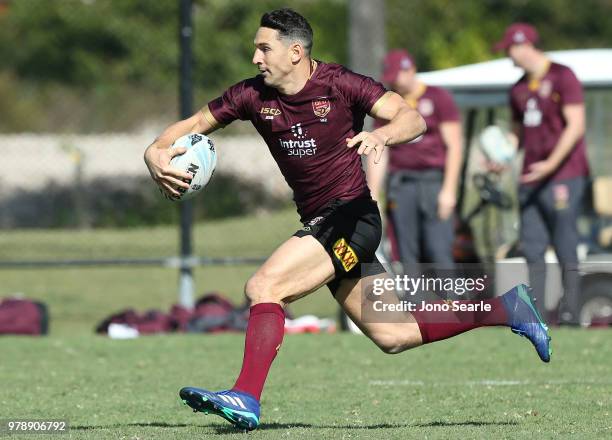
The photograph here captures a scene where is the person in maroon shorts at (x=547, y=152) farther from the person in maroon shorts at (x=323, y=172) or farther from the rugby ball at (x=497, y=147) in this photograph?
the person in maroon shorts at (x=323, y=172)

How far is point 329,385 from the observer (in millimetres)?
8023

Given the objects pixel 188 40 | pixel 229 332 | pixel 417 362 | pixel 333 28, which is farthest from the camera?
pixel 333 28

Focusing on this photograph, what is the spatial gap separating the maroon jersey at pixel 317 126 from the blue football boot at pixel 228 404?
114 centimetres

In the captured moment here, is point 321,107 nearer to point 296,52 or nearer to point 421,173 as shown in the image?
point 296,52

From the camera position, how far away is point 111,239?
16.9 metres

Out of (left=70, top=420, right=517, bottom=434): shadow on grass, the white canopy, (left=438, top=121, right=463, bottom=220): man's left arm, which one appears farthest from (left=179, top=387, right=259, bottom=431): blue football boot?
the white canopy

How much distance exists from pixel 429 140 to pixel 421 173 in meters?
0.28

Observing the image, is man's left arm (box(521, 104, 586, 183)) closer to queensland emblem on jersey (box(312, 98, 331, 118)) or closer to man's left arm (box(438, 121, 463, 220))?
man's left arm (box(438, 121, 463, 220))

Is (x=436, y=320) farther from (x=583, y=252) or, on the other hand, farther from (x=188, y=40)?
(x=188, y=40)

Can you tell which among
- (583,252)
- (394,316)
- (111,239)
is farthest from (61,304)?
(394,316)

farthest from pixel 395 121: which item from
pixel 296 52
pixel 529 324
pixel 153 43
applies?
pixel 153 43

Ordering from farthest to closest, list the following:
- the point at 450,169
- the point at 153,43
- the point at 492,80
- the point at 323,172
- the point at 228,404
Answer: the point at 153,43 → the point at 492,80 → the point at 450,169 → the point at 323,172 → the point at 228,404

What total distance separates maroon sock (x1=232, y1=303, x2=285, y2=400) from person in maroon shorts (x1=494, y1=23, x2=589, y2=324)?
4.68 meters

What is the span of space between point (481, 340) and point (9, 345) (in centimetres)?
359
